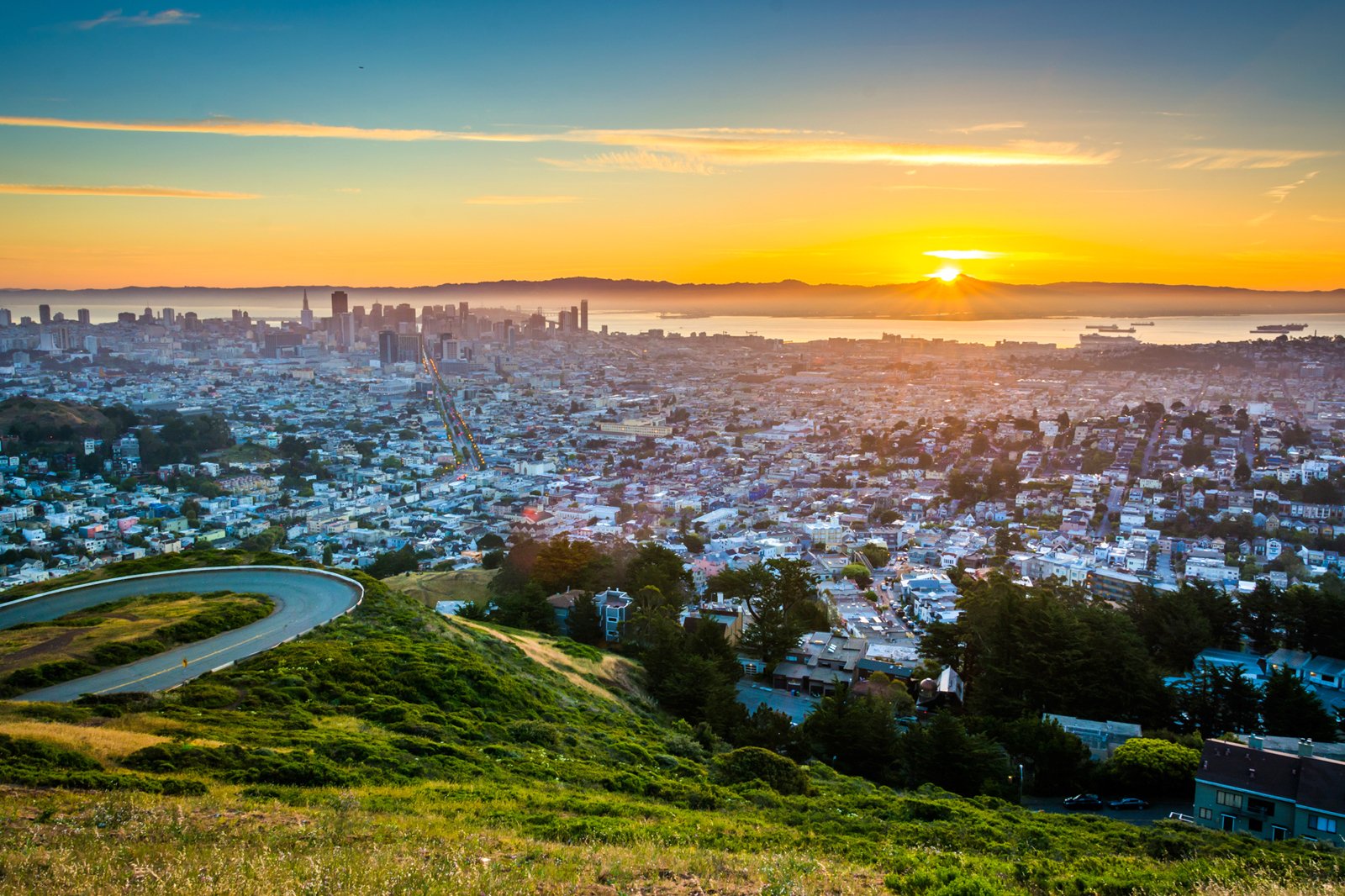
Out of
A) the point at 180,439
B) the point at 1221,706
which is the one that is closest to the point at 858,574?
the point at 1221,706

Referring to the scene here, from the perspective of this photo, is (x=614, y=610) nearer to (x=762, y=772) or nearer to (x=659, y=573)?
(x=659, y=573)

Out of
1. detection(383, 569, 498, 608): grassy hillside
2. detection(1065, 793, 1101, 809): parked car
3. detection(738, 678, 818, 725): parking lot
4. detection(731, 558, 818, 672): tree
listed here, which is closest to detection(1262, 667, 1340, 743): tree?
detection(1065, 793, 1101, 809): parked car

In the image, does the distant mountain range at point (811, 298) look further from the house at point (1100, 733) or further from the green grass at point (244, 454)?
the house at point (1100, 733)

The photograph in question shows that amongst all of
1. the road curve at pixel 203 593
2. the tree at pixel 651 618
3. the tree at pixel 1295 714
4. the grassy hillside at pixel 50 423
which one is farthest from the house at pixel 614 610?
the grassy hillside at pixel 50 423

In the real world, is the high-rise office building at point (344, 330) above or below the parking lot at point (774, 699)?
above

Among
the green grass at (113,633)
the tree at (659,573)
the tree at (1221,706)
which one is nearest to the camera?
the green grass at (113,633)

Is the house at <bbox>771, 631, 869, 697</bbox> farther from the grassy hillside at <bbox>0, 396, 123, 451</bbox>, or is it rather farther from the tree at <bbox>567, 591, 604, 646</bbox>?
the grassy hillside at <bbox>0, 396, 123, 451</bbox>

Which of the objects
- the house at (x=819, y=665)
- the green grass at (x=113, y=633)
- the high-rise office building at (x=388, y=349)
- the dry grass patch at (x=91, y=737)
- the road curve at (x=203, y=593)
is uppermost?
the high-rise office building at (x=388, y=349)

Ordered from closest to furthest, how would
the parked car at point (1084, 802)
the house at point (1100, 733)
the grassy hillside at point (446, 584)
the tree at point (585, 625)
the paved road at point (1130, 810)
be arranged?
the paved road at point (1130, 810), the parked car at point (1084, 802), the house at point (1100, 733), the tree at point (585, 625), the grassy hillside at point (446, 584)
